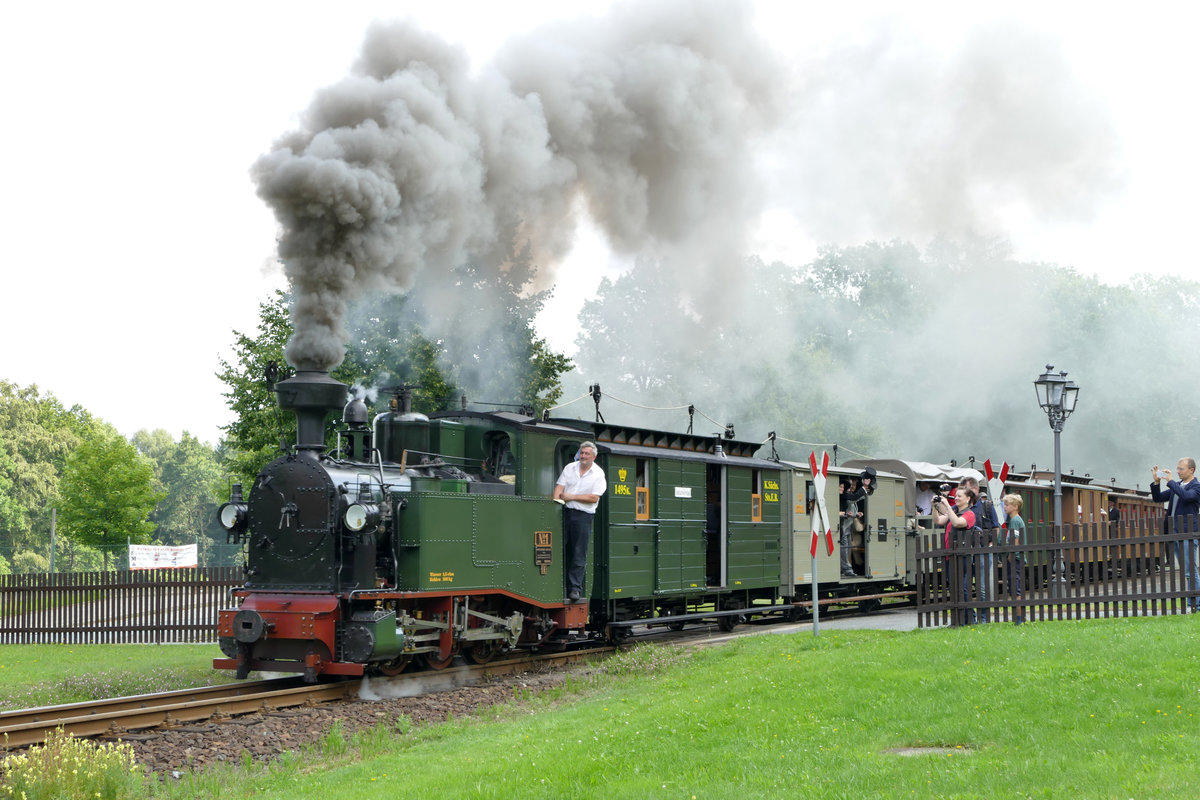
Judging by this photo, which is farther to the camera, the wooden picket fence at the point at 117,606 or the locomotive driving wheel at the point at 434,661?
the wooden picket fence at the point at 117,606

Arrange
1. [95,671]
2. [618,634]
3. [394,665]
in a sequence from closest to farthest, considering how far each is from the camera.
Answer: [394,665]
[95,671]
[618,634]

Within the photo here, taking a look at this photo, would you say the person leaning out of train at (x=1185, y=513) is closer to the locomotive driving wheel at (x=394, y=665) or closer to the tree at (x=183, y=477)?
the locomotive driving wheel at (x=394, y=665)

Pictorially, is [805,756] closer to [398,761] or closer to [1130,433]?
[398,761]

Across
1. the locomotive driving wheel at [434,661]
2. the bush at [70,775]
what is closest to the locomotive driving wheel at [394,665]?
the locomotive driving wheel at [434,661]

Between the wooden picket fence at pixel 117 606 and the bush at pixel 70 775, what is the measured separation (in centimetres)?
1061

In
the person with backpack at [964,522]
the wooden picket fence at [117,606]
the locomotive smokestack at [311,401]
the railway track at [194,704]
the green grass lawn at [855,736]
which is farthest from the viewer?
the wooden picket fence at [117,606]

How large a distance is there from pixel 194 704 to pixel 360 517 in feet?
7.16

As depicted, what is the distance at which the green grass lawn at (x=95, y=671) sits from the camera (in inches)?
476

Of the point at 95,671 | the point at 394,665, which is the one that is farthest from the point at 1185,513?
the point at 95,671

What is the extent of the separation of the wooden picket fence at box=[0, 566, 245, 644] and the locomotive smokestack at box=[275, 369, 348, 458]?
24.3ft

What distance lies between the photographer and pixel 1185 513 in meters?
12.8

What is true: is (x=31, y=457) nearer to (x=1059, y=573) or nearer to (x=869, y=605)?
(x=869, y=605)

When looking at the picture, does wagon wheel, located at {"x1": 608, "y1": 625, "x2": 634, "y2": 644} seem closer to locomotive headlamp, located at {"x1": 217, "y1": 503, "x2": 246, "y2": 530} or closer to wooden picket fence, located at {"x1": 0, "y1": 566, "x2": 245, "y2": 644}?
locomotive headlamp, located at {"x1": 217, "y1": 503, "x2": 246, "y2": 530}

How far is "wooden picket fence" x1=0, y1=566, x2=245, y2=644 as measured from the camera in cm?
1842
